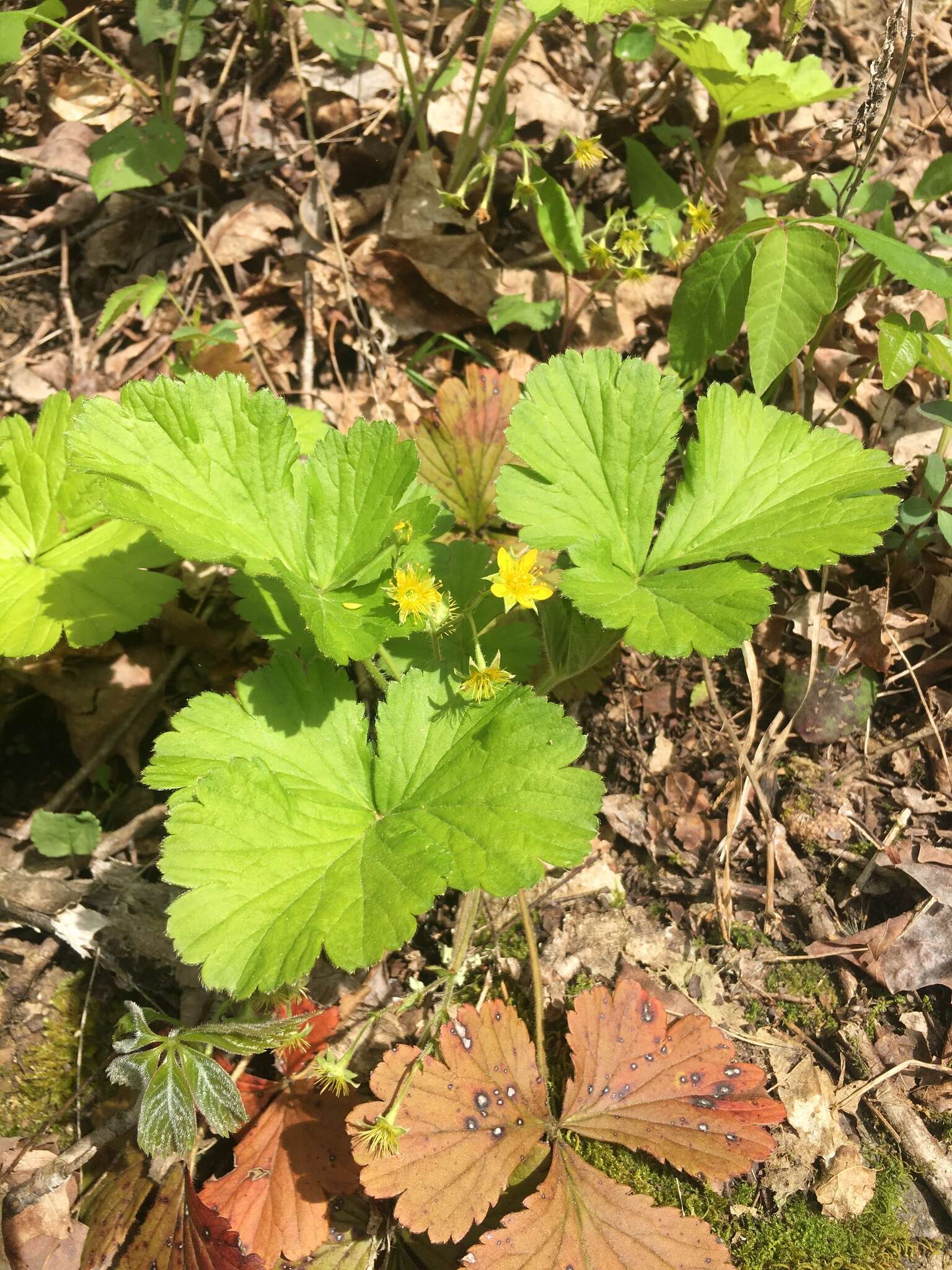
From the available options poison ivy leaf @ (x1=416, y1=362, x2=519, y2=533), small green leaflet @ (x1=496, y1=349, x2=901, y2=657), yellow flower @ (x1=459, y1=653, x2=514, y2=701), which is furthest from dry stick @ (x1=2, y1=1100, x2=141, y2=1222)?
poison ivy leaf @ (x1=416, y1=362, x2=519, y2=533)

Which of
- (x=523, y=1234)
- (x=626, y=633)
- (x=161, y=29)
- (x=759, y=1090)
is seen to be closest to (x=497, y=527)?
(x=626, y=633)

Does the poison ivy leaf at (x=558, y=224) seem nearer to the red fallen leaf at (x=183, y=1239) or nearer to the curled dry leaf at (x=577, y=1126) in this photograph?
the curled dry leaf at (x=577, y=1126)

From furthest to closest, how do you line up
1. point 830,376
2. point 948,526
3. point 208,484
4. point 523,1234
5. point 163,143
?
point 163,143, point 830,376, point 948,526, point 208,484, point 523,1234

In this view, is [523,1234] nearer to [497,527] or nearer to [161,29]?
[497,527]

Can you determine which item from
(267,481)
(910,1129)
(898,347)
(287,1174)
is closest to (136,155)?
(267,481)

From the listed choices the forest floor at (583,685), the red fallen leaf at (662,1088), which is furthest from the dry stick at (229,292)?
the red fallen leaf at (662,1088)
